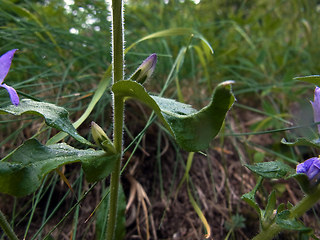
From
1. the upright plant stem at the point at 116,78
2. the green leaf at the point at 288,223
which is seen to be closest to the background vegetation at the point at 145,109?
the upright plant stem at the point at 116,78

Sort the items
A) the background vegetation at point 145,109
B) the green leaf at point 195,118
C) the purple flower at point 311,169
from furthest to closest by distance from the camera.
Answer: the background vegetation at point 145,109 < the purple flower at point 311,169 < the green leaf at point 195,118

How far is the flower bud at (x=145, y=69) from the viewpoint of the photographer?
0.84m

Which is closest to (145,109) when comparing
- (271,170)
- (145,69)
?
(145,69)

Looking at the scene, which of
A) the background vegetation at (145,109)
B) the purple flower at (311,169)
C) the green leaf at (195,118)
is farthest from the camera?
the background vegetation at (145,109)

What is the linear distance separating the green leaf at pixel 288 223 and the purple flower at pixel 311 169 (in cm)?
10

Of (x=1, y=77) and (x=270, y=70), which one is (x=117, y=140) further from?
(x=270, y=70)

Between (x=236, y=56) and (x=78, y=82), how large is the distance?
1.08 m

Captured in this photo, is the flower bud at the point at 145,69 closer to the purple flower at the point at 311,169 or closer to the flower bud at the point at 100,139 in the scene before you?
the flower bud at the point at 100,139

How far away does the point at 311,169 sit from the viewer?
2.52 ft

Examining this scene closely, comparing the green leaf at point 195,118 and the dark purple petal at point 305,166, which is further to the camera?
the dark purple petal at point 305,166

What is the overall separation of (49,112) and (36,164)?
0.44 ft

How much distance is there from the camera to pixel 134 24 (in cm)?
214

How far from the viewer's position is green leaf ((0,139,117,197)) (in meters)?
0.66

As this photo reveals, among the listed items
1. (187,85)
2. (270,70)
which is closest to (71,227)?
(187,85)
